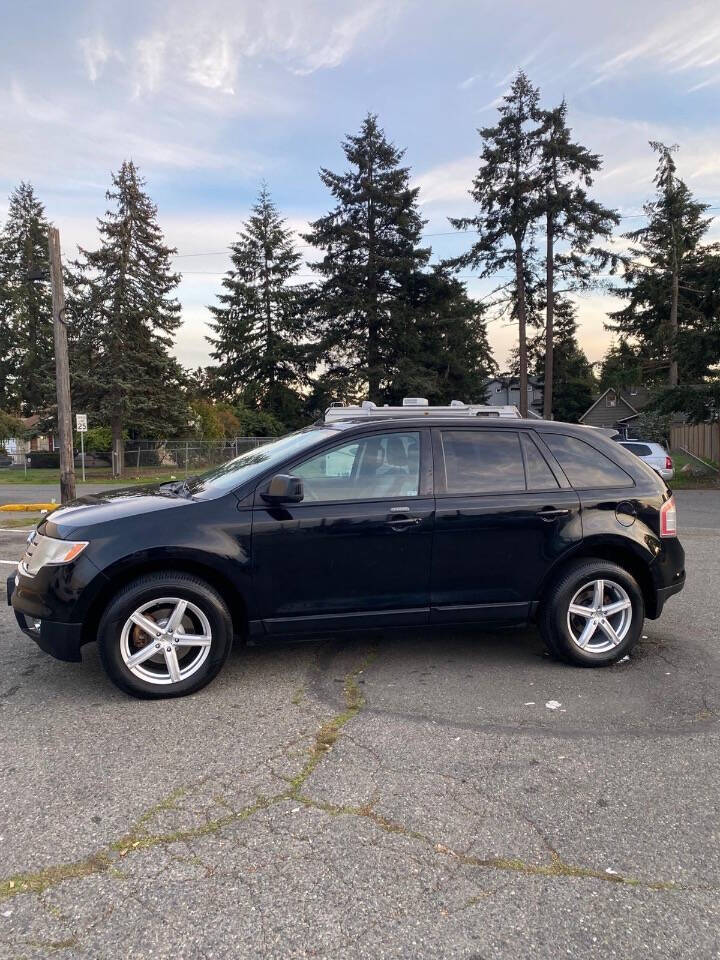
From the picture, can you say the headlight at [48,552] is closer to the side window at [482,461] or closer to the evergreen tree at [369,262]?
the side window at [482,461]

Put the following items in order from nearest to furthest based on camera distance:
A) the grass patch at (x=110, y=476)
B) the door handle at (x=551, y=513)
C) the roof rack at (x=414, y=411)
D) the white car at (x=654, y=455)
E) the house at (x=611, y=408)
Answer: the door handle at (x=551, y=513) → the roof rack at (x=414, y=411) → the white car at (x=654, y=455) → the grass patch at (x=110, y=476) → the house at (x=611, y=408)

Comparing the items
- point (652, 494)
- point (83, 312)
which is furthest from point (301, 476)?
point (83, 312)

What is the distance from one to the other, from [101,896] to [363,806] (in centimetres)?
105

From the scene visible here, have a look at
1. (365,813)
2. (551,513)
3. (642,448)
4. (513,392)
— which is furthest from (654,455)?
(513,392)

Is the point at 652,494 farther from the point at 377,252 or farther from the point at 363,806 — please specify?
the point at 377,252

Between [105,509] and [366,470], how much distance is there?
1.64 meters

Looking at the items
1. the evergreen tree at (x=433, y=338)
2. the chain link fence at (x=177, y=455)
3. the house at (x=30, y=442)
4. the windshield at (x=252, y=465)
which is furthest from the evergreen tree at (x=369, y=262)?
the windshield at (x=252, y=465)

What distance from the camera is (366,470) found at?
4.31 meters

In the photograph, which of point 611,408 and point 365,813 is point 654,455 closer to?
point 365,813

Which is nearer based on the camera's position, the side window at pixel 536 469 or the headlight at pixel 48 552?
the headlight at pixel 48 552

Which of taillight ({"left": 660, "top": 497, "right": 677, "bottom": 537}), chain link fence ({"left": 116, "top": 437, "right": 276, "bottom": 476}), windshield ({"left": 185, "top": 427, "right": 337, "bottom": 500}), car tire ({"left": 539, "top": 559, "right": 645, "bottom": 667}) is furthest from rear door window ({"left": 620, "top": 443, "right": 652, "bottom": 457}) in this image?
chain link fence ({"left": 116, "top": 437, "right": 276, "bottom": 476})

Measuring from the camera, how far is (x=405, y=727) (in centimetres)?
357

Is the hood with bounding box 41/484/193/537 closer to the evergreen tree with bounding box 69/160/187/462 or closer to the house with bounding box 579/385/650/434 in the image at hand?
the evergreen tree with bounding box 69/160/187/462

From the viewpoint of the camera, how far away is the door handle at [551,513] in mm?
4379
